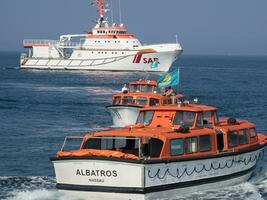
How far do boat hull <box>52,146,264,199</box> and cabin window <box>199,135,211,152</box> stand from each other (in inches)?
14.7

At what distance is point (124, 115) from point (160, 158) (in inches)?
758

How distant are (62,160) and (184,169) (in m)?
3.61

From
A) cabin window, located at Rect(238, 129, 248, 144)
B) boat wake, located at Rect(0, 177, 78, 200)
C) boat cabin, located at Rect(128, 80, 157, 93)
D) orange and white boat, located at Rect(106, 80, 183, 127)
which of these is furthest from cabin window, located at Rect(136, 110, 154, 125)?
boat cabin, located at Rect(128, 80, 157, 93)

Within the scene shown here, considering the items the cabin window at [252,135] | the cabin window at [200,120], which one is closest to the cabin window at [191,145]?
the cabin window at [200,120]

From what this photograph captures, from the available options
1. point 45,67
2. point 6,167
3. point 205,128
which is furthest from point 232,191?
point 45,67

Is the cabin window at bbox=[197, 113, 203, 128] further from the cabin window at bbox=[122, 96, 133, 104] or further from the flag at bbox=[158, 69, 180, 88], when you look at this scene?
the cabin window at bbox=[122, 96, 133, 104]

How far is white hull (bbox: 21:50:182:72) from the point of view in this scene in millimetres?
114625

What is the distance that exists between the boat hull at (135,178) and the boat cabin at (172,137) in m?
0.24

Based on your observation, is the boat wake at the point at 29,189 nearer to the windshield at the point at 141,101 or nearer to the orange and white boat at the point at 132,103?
the orange and white boat at the point at 132,103

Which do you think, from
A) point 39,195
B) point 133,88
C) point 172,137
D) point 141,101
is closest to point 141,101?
point 141,101

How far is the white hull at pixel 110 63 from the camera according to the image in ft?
376

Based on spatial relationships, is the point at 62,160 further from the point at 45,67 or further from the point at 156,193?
the point at 45,67

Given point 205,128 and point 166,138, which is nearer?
point 166,138

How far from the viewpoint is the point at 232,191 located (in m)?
22.4
